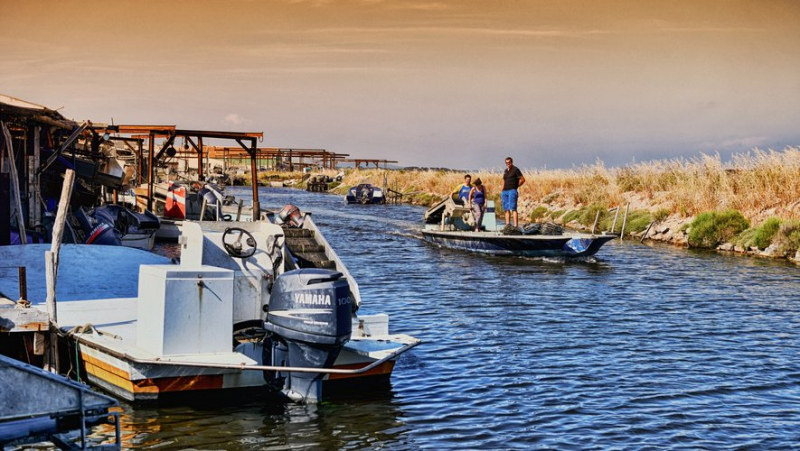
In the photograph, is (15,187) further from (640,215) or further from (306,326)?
(640,215)

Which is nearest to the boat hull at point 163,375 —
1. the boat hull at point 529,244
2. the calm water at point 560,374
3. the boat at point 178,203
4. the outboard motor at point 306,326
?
the calm water at point 560,374

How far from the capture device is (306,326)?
34.9 feet

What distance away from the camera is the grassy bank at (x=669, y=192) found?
3188 centimetres

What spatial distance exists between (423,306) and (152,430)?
9.53 m

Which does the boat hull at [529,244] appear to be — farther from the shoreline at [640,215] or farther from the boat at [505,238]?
the shoreline at [640,215]

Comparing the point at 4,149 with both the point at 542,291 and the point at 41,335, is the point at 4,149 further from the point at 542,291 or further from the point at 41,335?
the point at 542,291

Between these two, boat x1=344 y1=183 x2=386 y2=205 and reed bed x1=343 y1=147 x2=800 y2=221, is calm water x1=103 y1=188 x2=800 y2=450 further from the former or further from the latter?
boat x1=344 y1=183 x2=386 y2=205

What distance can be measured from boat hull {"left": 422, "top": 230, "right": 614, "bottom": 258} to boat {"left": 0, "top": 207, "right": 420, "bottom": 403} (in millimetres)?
14839

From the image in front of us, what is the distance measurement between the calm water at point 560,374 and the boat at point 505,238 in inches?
93.1

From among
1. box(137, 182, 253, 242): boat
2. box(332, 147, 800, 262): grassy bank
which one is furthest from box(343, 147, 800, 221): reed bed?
box(137, 182, 253, 242): boat

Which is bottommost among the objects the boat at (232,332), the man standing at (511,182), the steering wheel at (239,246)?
the boat at (232,332)

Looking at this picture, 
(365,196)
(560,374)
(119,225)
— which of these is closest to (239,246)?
(560,374)

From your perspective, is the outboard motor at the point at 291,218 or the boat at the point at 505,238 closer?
the outboard motor at the point at 291,218

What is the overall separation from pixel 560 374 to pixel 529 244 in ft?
46.9
